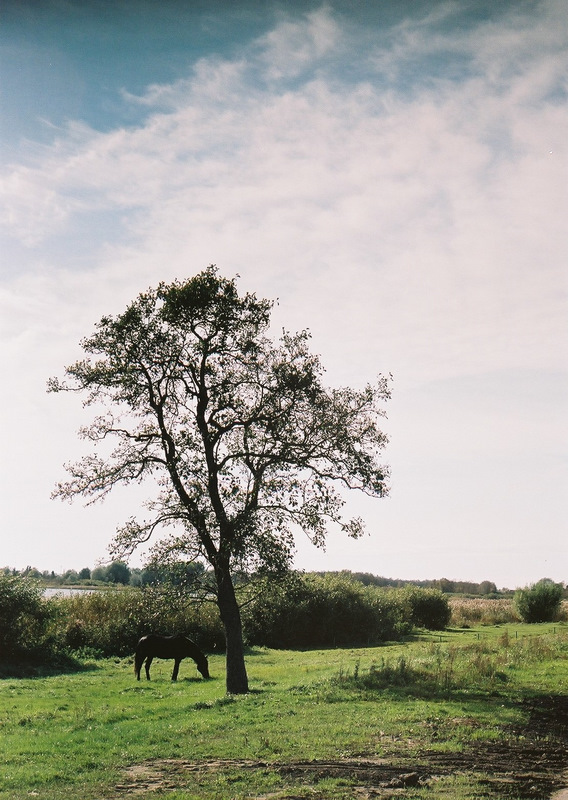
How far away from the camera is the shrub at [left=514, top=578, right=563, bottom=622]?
70.7m

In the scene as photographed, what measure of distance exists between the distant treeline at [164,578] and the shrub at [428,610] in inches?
131

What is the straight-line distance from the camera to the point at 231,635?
2686 centimetres

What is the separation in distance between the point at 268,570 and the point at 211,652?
89.7 feet

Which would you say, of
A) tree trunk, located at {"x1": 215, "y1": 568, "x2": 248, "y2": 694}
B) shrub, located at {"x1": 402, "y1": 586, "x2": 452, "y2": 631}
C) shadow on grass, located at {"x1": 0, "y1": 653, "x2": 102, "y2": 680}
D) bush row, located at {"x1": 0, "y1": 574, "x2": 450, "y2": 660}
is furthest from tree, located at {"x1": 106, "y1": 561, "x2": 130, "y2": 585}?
tree trunk, located at {"x1": 215, "y1": 568, "x2": 248, "y2": 694}

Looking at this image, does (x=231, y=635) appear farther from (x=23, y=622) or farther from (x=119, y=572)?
(x=119, y=572)

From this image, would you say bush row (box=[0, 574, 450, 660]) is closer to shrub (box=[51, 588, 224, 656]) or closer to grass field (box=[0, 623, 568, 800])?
shrub (box=[51, 588, 224, 656])

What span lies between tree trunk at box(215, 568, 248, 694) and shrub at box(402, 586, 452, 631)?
50557 millimetres

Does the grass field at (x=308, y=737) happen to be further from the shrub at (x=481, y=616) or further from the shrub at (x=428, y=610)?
the shrub at (x=481, y=616)

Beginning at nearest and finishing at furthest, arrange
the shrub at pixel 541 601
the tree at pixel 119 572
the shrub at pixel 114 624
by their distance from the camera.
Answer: the shrub at pixel 114 624, the shrub at pixel 541 601, the tree at pixel 119 572

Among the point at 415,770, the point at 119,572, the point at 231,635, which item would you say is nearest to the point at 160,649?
the point at 231,635

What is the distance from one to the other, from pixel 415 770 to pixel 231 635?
49.1 feet

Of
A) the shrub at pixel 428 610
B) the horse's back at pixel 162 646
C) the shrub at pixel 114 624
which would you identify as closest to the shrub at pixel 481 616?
the shrub at pixel 428 610

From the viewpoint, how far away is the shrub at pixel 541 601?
70.7 metres

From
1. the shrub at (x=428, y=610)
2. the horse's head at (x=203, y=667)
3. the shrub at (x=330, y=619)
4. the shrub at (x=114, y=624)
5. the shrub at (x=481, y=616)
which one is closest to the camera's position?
the horse's head at (x=203, y=667)
